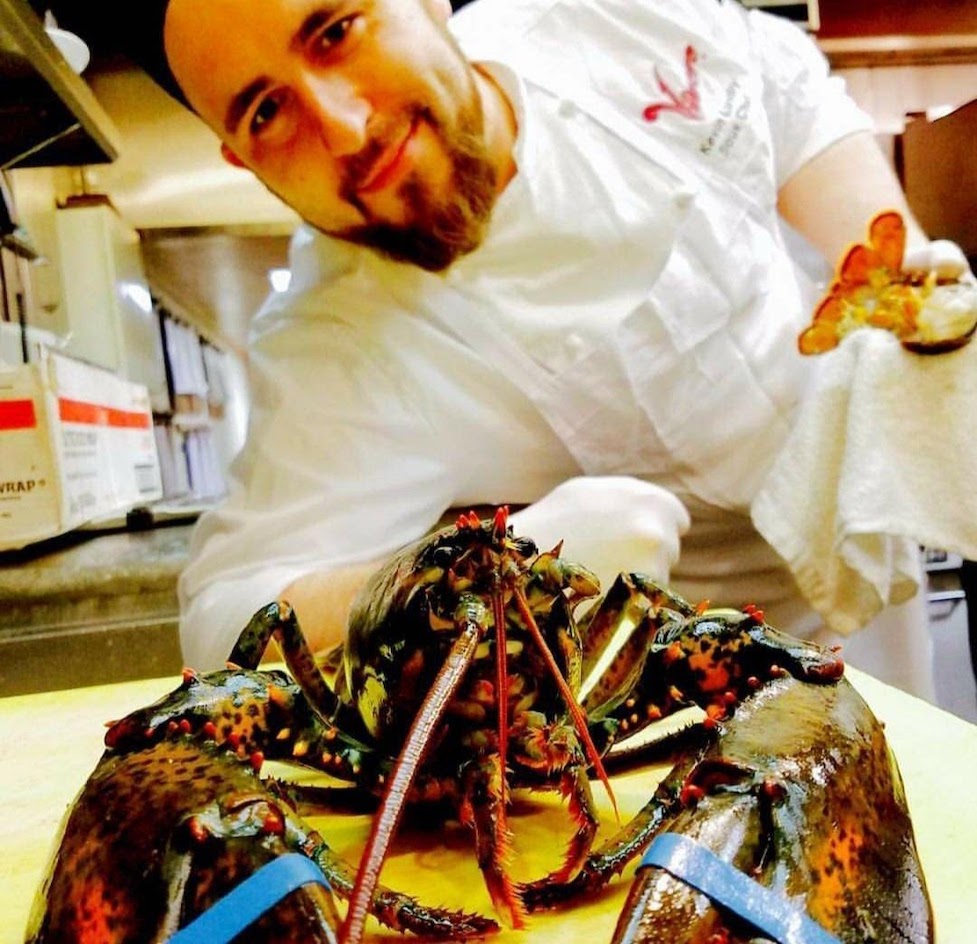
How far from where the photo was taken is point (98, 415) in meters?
1.54

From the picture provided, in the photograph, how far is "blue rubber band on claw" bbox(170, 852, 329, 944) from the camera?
308mm

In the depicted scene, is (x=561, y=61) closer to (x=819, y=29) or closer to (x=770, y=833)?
(x=770, y=833)

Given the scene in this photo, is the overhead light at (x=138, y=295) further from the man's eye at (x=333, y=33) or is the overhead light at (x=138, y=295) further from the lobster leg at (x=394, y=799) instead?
the lobster leg at (x=394, y=799)

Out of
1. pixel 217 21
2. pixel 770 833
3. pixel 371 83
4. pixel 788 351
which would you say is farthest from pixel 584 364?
pixel 770 833

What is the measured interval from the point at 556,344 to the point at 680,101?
0.39 m

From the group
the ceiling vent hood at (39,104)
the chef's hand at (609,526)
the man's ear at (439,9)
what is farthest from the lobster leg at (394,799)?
the ceiling vent hood at (39,104)

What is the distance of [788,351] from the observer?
1187mm

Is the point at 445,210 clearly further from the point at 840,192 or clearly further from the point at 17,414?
the point at 17,414

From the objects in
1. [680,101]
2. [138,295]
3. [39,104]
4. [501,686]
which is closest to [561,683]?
[501,686]

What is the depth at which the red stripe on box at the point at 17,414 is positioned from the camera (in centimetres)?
127

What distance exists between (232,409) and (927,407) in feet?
5.88

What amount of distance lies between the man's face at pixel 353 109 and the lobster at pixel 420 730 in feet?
2.03

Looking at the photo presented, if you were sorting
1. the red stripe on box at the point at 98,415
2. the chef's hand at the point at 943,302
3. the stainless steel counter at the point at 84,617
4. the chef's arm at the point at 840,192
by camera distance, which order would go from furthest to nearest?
the stainless steel counter at the point at 84,617, the red stripe on box at the point at 98,415, the chef's arm at the point at 840,192, the chef's hand at the point at 943,302

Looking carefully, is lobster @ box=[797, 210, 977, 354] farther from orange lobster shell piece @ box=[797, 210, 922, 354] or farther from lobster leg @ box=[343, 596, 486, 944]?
lobster leg @ box=[343, 596, 486, 944]
